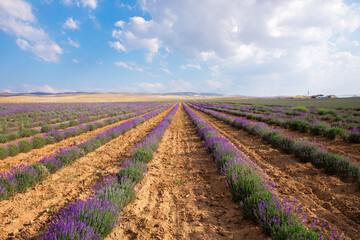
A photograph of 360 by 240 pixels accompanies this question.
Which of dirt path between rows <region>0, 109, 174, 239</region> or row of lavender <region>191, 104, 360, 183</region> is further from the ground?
row of lavender <region>191, 104, 360, 183</region>

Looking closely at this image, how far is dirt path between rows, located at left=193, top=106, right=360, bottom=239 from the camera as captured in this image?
2.40m

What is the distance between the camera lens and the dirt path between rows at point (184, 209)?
224 centimetres

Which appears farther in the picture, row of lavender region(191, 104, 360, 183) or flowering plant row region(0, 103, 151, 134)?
flowering plant row region(0, 103, 151, 134)

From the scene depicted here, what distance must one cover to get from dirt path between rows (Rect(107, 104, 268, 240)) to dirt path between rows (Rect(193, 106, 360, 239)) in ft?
3.96

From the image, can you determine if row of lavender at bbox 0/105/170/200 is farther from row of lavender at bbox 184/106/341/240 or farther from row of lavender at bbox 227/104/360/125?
row of lavender at bbox 227/104/360/125

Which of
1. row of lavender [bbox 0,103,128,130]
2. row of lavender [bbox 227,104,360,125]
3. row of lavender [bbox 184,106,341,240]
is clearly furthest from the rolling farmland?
row of lavender [bbox 0,103,128,130]

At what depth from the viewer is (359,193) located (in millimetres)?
3020

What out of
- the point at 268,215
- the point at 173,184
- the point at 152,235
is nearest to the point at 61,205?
the point at 152,235

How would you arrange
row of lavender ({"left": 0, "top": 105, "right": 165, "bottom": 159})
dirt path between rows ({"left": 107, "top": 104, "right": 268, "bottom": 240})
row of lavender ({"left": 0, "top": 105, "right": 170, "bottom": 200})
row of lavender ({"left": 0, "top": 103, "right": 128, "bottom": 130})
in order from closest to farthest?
dirt path between rows ({"left": 107, "top": 104, "right": 268, "bottom": 240}) < row of lavender ({"left": 0, "top": 105, "right": 170, "bottom": 200}) < row of lavender ({"left": 0, "top": 105, "right": 165, "bottom": 159}) < row of lavender ({"left": 0, "top": 103, "right": 128, "bottom": 130})

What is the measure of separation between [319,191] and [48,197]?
5473 millimetres

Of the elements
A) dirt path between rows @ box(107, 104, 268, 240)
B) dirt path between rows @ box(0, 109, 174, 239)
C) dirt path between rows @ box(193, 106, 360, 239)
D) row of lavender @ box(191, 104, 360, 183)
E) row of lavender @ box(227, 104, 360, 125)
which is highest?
row of lavender @ box(227, 104, 360, 125)

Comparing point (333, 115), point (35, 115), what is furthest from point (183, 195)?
point (35, 115)

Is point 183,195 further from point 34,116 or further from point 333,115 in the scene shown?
point 34,116

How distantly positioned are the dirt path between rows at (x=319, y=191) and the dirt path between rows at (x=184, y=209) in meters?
1.21
